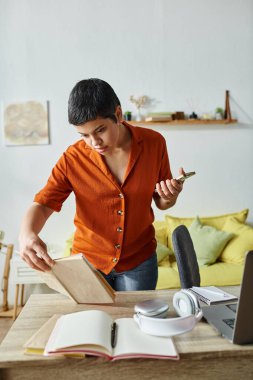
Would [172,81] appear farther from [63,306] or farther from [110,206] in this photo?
[63,306]

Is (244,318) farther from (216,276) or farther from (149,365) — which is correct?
(216,276)

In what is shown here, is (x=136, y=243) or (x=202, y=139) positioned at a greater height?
(x=202, y=139)

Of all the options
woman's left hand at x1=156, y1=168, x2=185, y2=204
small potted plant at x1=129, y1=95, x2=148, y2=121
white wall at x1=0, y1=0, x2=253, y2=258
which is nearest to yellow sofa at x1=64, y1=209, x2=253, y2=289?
white wall at x1=0, y1=0, x2=253, y2=258

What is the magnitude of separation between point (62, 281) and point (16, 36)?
339 cm

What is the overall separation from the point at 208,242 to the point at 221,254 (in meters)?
0.19

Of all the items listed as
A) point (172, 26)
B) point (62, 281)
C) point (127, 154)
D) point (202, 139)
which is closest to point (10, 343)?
point (62, 281)

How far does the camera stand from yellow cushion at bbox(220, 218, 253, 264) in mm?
3760

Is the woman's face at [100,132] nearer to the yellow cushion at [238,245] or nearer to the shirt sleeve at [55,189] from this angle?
the shirt sleeve at [55,189]

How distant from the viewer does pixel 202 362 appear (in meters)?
1.10

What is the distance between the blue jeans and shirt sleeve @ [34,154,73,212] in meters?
0.35

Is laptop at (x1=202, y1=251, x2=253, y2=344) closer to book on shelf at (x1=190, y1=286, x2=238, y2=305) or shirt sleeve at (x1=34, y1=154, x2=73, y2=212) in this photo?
book on shelf at (x1=190, y1=286, x2=238, y2=305)

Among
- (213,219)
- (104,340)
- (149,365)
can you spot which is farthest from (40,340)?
(213,219)

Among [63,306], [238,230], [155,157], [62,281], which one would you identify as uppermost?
[155,157]

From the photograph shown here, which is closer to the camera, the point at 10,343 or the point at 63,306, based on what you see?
the point at 10,343
